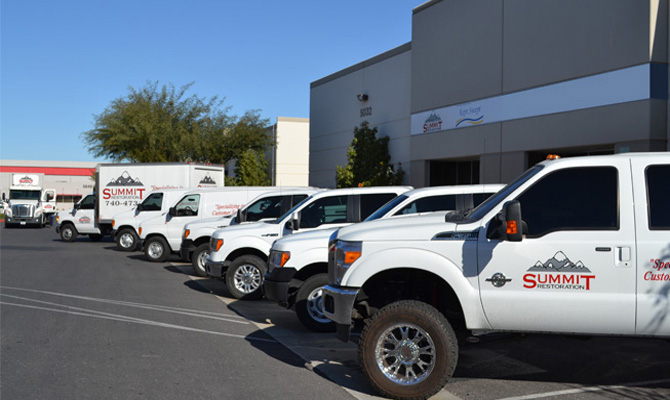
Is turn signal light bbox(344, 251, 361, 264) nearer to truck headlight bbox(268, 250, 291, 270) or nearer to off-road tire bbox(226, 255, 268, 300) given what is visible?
truck headlight bbox(268, 250, 291, 270)

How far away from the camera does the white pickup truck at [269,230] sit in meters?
11.0

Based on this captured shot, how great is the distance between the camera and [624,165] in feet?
18.4

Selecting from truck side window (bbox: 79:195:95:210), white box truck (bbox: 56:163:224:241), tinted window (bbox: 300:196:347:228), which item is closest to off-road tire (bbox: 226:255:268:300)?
tinted window (bbox: 300:196:347:228)

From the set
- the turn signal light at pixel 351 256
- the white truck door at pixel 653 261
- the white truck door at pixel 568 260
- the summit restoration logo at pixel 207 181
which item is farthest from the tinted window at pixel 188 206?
the white truck door at pixel 653 261

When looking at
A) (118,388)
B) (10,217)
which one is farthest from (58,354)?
(10,217)

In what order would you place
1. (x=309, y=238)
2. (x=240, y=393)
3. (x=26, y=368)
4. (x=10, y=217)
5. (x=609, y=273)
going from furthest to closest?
(x=10, y=217) < (x=309, y=238) < (x=26, y=368) < (x=240, y=393) < (x=609, y=273)

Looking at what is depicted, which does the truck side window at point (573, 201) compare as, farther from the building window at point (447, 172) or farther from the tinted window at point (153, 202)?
the building window at point (447, 172)

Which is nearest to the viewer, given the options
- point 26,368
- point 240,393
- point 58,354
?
point 240,393

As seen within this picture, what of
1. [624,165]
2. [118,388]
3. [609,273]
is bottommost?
[118,388]

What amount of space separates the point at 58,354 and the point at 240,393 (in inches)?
105

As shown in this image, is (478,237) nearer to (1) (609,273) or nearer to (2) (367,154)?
(1) (609,273)

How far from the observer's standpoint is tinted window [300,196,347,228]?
1102 cm

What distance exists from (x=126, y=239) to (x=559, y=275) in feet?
Answer: 60.6

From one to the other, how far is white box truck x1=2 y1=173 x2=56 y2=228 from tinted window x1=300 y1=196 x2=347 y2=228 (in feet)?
114
